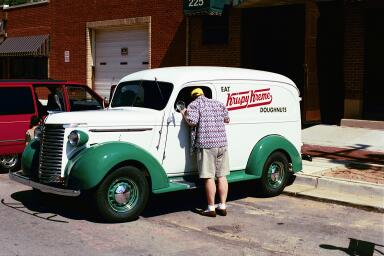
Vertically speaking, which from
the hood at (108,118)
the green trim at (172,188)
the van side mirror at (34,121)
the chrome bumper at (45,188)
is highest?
the hood at (108,118)

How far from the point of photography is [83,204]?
778 cm

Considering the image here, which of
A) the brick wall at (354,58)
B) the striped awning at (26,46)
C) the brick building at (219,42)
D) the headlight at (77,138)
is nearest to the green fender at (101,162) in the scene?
the headlight at (77,138)

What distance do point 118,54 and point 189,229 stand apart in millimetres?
16484

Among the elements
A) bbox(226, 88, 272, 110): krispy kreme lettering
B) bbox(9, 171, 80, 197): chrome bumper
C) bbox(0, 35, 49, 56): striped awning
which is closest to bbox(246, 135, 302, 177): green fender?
bbox(226, 88, 272, 110): krispy kreme lettering

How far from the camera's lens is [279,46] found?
17375mm

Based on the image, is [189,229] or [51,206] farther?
[51,206]

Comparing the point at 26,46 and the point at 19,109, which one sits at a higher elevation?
the point at 26,46

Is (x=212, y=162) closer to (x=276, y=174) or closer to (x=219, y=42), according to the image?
(x=276, y=174)

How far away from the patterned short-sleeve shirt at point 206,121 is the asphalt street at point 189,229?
101 centimetres

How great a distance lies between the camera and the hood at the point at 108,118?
274 inches

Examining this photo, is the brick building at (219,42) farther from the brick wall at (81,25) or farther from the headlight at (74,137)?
the headlight at (74,137)

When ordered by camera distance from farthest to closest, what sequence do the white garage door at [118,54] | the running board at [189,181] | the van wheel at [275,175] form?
the white garage door at [118,54]
the van wheel at [275,175]
the running board at [189,181]

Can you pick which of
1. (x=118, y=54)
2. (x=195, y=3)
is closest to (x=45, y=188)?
(x=195, y=3)

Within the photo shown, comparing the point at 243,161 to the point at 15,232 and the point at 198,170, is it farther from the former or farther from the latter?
the point at 15,232
